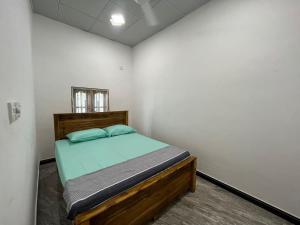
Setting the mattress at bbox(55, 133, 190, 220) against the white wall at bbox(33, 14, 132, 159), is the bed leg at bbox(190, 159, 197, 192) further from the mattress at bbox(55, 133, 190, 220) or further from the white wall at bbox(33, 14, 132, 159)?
the white wall at bbox(33, 14, 132, 159)

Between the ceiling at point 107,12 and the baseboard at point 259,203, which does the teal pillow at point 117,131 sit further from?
the ceiling at point 107,12

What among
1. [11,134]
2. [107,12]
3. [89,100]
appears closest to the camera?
[11,134]

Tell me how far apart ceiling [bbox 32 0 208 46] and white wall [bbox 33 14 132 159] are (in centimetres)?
24

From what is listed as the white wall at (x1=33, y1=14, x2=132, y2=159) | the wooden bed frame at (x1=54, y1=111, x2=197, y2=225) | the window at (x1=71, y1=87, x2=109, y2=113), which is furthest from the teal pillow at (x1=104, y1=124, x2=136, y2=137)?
the wooden bed frame at (x1=54, y1=111, x2=197, y2=225)

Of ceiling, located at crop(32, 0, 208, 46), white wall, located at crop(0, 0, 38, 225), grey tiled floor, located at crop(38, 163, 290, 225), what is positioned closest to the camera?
white wall, located at crop(0, 0, 38, 225)

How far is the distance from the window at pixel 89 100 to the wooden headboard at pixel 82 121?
12.2 inches

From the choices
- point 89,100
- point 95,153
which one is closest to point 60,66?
point 89,100

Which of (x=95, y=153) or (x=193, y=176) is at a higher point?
(x=95, y=153)

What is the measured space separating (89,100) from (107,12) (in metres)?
A: 1.83

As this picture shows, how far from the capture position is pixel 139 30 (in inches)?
118

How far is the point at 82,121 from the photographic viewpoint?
2846 mm

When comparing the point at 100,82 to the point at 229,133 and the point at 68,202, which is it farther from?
the point at 229,133

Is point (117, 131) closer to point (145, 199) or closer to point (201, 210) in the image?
point (145, 199)

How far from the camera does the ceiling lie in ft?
7.20
